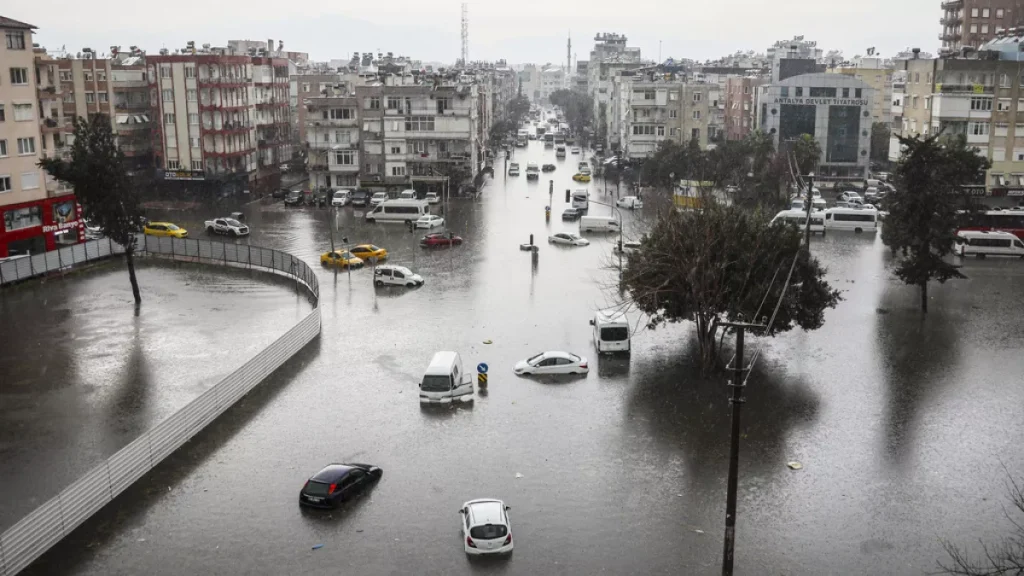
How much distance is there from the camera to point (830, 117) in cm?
7606

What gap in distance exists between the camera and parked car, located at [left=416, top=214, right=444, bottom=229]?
56094 millimetres

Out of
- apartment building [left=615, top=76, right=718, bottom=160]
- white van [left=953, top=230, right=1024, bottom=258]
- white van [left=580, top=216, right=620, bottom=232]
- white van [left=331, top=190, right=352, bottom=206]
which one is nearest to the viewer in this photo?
white van [left=953, top=230, right=1024, bottom=258]

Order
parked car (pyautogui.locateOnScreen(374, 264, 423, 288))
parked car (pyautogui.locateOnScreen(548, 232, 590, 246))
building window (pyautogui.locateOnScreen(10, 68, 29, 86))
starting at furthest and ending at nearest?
parked car (pyautogui.locateOnScreen(548, 232, 590, 246))
building window (pyautogui.locateOnScreen(10, 68, 29, 86))
parked car (pyautogui.locateOnScreen(374, 264, 423, 288))

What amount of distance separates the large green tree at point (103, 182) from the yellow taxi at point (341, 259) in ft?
30.6

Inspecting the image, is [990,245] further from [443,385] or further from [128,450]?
[128,450]

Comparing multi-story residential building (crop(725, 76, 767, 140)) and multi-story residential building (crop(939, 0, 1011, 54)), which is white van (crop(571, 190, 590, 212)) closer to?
multi-story residential building (crop(725, 76, 767, 140))

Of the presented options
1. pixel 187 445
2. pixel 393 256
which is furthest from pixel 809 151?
pixel 187 445

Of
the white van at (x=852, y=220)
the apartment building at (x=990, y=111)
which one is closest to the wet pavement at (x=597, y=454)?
the white van at (x=852, y=220)

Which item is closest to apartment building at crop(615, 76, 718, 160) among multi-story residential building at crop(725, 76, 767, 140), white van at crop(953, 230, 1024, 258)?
multi-story residential building at crop(725, 76, 767, 140)

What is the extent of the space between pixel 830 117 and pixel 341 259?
48789 millimetres

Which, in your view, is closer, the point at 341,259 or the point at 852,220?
the point at 341,259

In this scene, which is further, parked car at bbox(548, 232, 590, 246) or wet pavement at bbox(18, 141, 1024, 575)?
parked car at bbox(548, 232, 590, 246)

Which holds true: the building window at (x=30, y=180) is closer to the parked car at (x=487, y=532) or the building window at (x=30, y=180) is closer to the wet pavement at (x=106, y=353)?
the wet pavement at (x=106, y=353)

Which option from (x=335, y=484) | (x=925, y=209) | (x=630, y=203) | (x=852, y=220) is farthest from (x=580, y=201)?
(x=335, y=484)
